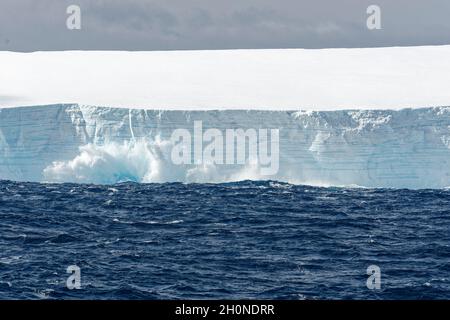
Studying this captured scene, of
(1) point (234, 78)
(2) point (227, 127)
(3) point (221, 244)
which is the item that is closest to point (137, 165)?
(2) point (227, 127)

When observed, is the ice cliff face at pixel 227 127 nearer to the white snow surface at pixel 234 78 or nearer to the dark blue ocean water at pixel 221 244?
the white snow surface at pixel 234 78

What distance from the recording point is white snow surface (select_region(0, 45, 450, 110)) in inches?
1304

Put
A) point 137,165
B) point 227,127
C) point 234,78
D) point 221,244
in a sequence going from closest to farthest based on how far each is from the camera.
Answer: point 221,244, point 227,127, point 137,165, point 234,78

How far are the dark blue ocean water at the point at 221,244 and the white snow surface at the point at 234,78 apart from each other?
240 inches

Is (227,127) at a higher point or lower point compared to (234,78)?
lower

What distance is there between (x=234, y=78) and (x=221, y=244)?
19914 millimetres

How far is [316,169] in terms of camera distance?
30844 mm

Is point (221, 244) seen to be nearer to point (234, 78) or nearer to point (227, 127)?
point (227, 127)

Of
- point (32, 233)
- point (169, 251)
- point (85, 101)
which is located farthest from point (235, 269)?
point (85, 101)

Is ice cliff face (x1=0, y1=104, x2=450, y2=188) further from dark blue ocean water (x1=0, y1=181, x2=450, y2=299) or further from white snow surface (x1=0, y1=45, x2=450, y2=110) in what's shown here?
dark blue ocean water (x1=0, y1=181, x2=450, y2=299)

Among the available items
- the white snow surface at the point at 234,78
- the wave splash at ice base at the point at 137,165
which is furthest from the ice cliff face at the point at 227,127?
the white snow surface at the point at 234,78

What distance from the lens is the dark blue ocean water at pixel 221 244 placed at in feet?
47.2

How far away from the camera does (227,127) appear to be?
3095 cm
